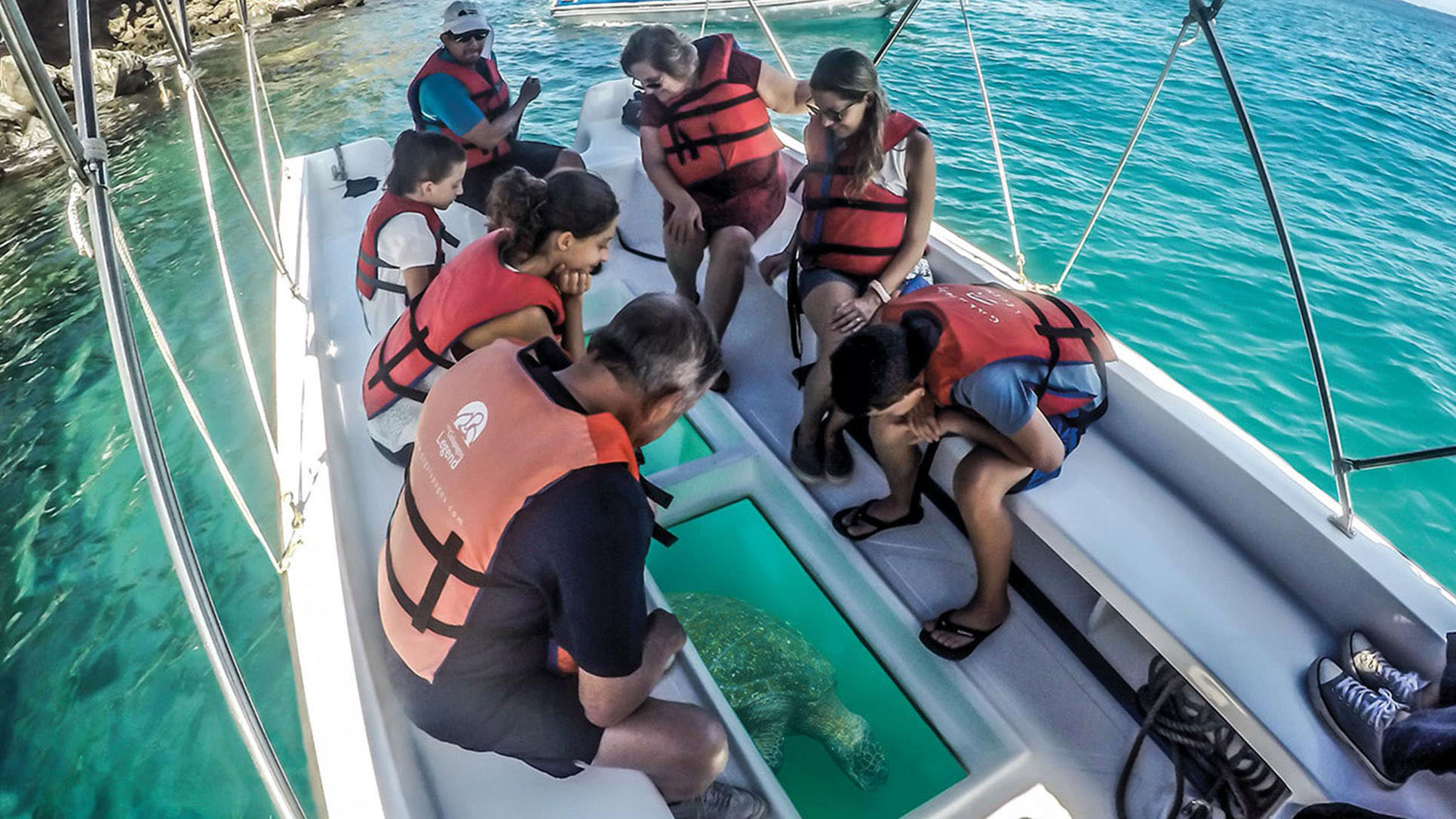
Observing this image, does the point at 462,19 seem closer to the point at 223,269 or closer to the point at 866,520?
the point at 223,269

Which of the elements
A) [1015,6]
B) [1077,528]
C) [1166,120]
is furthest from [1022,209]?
[1015,6]

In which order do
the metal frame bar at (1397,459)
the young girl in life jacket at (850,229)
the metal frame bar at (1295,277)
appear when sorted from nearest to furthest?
the metal frame bar at (1397,459)
the metal frame bar at (1295,277)
the young girl in life jacket at (850,229)

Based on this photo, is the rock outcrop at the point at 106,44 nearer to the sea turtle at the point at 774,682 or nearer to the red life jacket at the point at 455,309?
the red life jacket at the point at 455,309

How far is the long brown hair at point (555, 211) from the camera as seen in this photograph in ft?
5.23

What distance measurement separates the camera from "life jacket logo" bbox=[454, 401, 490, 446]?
3.26ft

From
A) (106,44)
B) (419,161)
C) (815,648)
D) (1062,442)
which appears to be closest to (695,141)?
(419,161)

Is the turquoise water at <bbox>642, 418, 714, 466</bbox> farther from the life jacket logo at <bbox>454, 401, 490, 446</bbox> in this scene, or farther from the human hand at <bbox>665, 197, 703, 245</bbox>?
the life jacket logo at <bbox>454, 401, 490, 446</bbox>

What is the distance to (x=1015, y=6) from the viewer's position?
9352 millimetres

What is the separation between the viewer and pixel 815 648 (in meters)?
1.87

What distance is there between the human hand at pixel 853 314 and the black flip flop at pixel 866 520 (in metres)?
0.48

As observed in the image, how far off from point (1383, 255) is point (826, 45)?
273 inches

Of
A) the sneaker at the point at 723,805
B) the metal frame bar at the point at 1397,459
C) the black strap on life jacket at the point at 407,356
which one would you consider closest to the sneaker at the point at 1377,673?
the metal frame bar at the point at 1397,459

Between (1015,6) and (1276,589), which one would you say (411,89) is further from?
(1015,6)

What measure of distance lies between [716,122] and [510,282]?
1.13 meters
